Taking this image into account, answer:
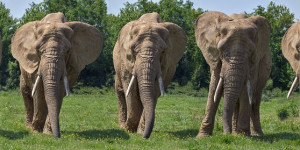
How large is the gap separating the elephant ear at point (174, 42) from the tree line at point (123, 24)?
94.3 feet

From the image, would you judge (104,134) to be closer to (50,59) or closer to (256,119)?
(50,59)

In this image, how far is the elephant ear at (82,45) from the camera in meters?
18.8

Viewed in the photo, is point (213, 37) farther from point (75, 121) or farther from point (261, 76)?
point (75, 121)

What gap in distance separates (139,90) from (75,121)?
585 cm

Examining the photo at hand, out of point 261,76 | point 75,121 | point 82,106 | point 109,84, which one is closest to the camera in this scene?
point 261,76

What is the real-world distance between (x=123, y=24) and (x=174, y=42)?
4132cm

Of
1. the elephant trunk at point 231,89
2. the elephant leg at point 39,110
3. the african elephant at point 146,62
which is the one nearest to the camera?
the elephant trunk at point 231,89

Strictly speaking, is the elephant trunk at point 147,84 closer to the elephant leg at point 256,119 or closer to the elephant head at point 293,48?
the elephant head at point 293,48

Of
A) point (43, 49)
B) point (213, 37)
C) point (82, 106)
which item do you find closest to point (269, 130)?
point (213, 37)

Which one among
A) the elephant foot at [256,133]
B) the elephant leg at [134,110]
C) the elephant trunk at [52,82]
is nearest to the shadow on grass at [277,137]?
the elephant foot at [256,133]

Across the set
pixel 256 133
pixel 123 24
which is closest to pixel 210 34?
pixel 256 133

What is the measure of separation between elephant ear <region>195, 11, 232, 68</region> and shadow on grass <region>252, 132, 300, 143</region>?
6.51 ft

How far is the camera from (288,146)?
1647 centimetres

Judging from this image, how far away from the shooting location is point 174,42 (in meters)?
19.5
